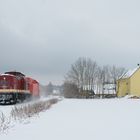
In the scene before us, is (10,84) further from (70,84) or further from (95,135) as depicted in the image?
(70,84)

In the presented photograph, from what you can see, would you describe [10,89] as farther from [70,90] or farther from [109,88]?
[109,88]

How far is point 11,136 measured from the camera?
1297 cm

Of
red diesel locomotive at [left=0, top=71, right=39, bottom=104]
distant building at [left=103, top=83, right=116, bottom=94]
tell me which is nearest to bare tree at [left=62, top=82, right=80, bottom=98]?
distant building at [left=103, top=83, right=116, bottom=94]

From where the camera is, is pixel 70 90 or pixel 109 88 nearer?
pixel 70 90

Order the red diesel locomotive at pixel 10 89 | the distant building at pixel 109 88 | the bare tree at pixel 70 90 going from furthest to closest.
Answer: the distant building at pixel 109 88
the bare tree at pixel 70 90
the red diesel locomotive at pixel 10 89

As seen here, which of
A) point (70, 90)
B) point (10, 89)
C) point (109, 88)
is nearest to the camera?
point (10, 89)

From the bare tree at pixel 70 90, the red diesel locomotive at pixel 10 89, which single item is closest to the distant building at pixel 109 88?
the bare tree at pixel 70 90

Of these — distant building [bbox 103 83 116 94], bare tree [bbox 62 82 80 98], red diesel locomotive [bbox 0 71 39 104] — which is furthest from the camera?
distant building [bbox 103 83 116 94]

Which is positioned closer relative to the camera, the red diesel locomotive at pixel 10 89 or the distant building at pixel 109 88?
the red diesel locomotive at pixel 10 89

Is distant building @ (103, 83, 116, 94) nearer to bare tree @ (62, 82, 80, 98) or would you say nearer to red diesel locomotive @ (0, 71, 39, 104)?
bare tree @ (62, 82, 80, 98)

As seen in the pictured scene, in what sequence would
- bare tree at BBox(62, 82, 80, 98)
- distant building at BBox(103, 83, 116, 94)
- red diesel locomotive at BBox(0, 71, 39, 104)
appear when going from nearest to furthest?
red diesel locomotive at BBox(0, 71, 39, 104) < bare tree at BBox(62, 82, 80, 98) < distant building at BBox(103, 83, 116, 94)

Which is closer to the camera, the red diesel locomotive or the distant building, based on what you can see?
the red diesel locomotive

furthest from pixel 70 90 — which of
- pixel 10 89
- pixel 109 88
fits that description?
pixel 10 89

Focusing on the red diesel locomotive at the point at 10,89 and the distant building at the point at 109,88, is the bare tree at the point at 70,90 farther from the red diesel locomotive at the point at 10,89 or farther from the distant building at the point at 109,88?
the red diesel locomotive at the point at 10,89
